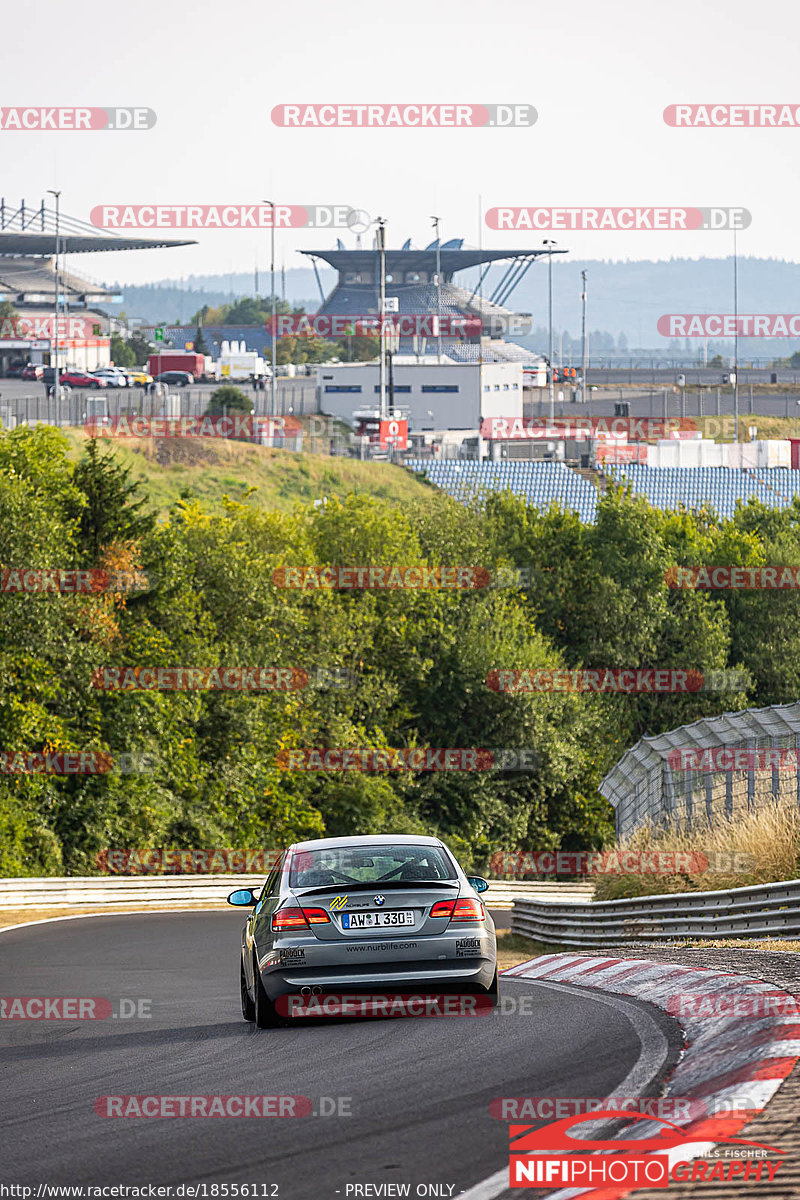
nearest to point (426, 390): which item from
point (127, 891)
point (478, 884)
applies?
point (127, 891)

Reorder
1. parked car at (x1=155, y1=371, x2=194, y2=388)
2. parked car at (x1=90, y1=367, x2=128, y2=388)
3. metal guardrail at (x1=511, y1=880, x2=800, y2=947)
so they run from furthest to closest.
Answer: parked car at (x1=155, y1=371, x2=194, y2=388) < parked car at (x1=90, y1=367, x2=128, y2=388) < metal guardrail at (x1=511, y1=880, x2=800, y2=947)

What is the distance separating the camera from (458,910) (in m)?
9.91

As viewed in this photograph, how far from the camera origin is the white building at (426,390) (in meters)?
114

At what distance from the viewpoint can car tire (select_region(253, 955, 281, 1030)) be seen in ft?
32.4

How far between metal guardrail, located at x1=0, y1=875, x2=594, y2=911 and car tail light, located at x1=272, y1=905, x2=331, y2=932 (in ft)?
64.2

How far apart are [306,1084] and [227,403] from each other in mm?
85677

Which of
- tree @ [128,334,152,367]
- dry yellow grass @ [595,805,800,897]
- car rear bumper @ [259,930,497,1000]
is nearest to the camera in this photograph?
car rear bumper @ [259,930,497,1000]

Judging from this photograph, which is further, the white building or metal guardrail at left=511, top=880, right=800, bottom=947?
the white building

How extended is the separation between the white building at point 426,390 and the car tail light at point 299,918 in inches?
4089

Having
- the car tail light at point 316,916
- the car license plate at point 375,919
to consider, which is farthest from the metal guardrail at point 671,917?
the car tail light at point 316,916

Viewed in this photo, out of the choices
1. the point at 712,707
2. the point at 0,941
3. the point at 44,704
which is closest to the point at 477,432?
the point at 712,707

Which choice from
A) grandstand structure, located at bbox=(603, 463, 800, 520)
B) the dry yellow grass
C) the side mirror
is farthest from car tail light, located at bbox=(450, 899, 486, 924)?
grandstand structure, located at bbox=(603, 463, 800, 520)

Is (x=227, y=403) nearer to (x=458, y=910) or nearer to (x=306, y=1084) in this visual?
(x=458, y=910)

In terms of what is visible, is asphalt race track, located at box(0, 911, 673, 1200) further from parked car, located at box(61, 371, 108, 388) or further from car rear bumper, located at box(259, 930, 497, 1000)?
parked car, located at box(61, 371, 108, 388)
